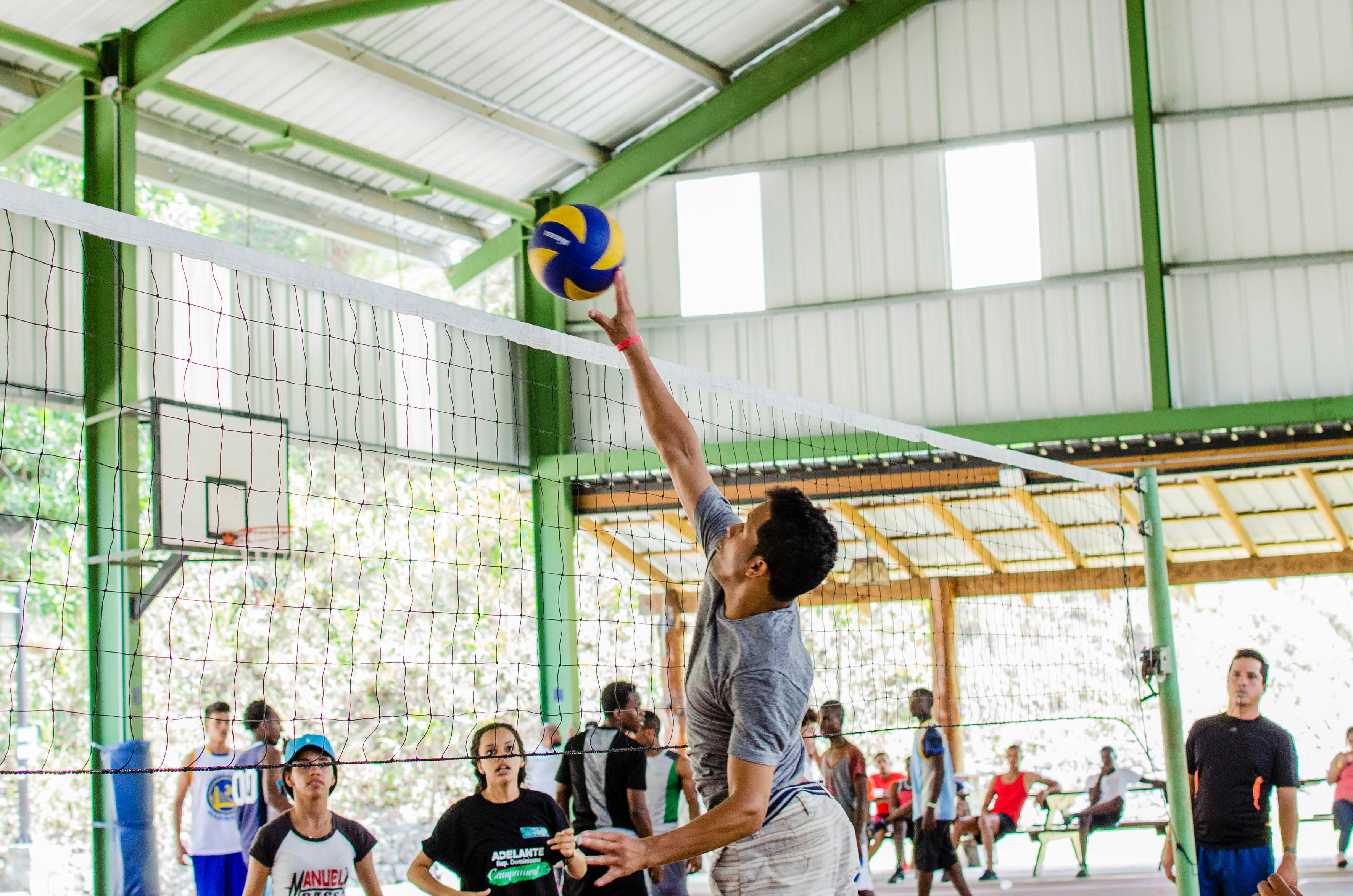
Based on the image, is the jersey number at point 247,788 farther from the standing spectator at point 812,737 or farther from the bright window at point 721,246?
the bright window at point 721,246

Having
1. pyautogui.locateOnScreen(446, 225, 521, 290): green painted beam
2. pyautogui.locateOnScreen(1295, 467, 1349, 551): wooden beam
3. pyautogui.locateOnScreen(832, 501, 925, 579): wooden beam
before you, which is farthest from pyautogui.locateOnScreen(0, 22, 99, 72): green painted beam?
pyautogui.locateOnScreen(1295, 467, 1349, 551): wooden beam

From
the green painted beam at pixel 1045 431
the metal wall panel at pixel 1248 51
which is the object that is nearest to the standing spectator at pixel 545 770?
the green painted beam at pixel 1045 431

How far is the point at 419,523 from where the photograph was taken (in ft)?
79.7

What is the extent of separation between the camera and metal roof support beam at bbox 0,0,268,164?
10422mm

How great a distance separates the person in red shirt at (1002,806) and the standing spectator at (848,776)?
3.51m

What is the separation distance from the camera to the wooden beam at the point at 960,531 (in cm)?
1590

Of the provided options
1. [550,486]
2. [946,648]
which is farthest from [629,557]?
[946,648]

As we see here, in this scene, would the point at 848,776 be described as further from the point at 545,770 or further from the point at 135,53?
the point at 135,53

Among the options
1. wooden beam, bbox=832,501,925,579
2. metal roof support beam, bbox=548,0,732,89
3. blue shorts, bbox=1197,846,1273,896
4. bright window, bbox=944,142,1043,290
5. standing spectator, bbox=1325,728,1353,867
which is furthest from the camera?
wooden beam, bbox=832,501,925,579

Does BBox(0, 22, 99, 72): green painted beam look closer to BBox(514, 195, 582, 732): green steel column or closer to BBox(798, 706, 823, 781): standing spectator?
BBox(514, 195, 582, 732): green steel column

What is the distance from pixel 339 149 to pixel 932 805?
835cm

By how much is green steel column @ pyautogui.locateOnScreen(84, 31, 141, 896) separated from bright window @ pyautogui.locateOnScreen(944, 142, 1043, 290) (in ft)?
26.3

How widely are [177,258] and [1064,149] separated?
887 cm

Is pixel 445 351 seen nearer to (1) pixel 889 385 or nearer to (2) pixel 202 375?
(2) pixel 202 375
